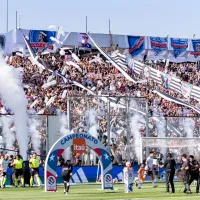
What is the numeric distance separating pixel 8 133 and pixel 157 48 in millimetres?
35434

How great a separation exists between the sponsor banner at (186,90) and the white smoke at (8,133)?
2223 cm

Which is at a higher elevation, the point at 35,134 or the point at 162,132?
the point at 162,132

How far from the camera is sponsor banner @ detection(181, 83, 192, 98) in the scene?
6619 cm

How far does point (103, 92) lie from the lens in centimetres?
6316

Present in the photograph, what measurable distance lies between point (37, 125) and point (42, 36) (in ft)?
84.5

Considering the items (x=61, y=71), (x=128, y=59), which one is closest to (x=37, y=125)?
(x=61, y=71)

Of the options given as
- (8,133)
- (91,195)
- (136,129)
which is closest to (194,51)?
(136,129)

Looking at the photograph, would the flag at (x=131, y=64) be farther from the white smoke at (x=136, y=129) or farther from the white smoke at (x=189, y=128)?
the white smoke at (x=136, y=129)

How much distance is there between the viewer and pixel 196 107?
61625 millimetres

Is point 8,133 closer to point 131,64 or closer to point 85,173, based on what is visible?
point 85,173

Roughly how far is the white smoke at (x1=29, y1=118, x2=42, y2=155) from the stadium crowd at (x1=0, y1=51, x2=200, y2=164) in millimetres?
3601

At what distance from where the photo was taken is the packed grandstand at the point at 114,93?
4794 cm

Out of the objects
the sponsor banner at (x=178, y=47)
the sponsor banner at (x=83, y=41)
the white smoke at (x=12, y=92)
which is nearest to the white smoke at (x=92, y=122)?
the white smoke at (x=12, y=92)

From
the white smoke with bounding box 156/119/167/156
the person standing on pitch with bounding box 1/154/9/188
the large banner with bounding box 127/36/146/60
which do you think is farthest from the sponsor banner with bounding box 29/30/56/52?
the person standing on pitch with bounding box 1/154/9/188
